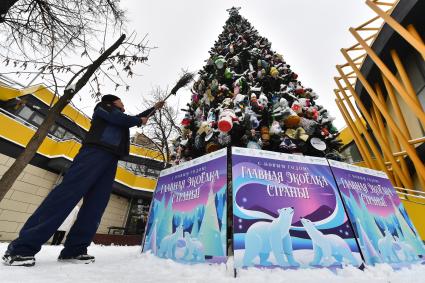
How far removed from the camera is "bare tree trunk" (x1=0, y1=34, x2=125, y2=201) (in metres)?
3.24

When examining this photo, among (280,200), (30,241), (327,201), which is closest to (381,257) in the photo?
(327,201)

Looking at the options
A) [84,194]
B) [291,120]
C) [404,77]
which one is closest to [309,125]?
[291,120]

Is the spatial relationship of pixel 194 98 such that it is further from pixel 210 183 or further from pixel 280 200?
pixel 280 200

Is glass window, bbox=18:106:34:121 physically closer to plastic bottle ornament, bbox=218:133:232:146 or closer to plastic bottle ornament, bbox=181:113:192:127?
plastic bottle ornament, bbox=181:113:192:127

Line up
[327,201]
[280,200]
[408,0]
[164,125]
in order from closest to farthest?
1. [280,200]
2. [327,201]
3. [408,0]
4. [164,125]

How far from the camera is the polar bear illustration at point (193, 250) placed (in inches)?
66.7

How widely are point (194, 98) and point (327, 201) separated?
265 centimetres

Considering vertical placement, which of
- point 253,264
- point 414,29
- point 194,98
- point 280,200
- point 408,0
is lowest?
point 253,264

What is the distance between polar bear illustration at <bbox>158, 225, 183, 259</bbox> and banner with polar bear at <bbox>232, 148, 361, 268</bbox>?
2.07 feet

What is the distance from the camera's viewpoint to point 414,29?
22.8 feet

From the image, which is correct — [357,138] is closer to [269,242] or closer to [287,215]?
[287,215]

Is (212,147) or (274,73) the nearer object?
(212,147)

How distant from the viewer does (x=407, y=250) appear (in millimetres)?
2004

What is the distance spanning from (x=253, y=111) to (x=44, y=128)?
3.30m
